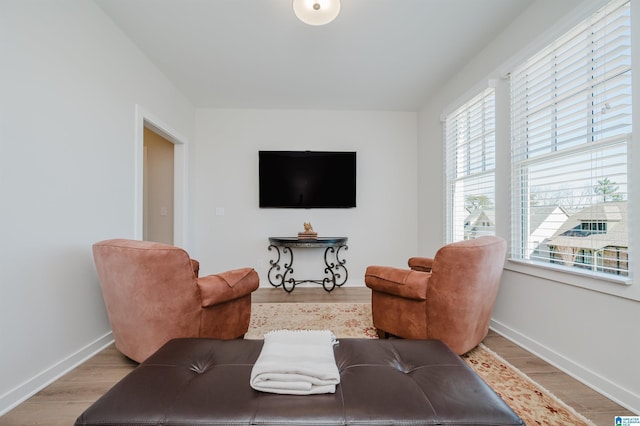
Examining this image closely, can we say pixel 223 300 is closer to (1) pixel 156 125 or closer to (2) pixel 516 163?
(1) pixel 156 125

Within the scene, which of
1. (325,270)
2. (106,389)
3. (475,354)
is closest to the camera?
(106,389)

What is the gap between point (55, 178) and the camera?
1672mm

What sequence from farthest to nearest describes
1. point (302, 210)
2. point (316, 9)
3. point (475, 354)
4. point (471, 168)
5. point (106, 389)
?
point (302, 210)
point (471, 168)
point (475, 354)
point (316, 9)
point (106, 389)

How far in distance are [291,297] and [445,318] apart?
2.08 metres

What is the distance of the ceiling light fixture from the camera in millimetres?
1736

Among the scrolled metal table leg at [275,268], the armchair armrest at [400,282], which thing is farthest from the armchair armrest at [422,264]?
the scrolled metal table leg at [275,268]

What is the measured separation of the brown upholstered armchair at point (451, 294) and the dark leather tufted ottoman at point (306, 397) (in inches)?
25.3

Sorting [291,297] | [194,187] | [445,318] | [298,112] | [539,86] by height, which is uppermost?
[298,112]

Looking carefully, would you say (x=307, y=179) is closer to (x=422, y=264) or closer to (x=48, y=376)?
(x=422, y=264)

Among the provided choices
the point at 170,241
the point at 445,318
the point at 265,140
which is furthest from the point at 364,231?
the point at 170,241

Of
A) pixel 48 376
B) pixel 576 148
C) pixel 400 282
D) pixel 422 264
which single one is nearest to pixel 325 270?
pixel 422 264

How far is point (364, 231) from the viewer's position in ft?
13.1

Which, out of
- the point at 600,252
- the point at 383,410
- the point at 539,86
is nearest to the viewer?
the point at 383,410

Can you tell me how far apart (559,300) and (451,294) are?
30.7 inches
